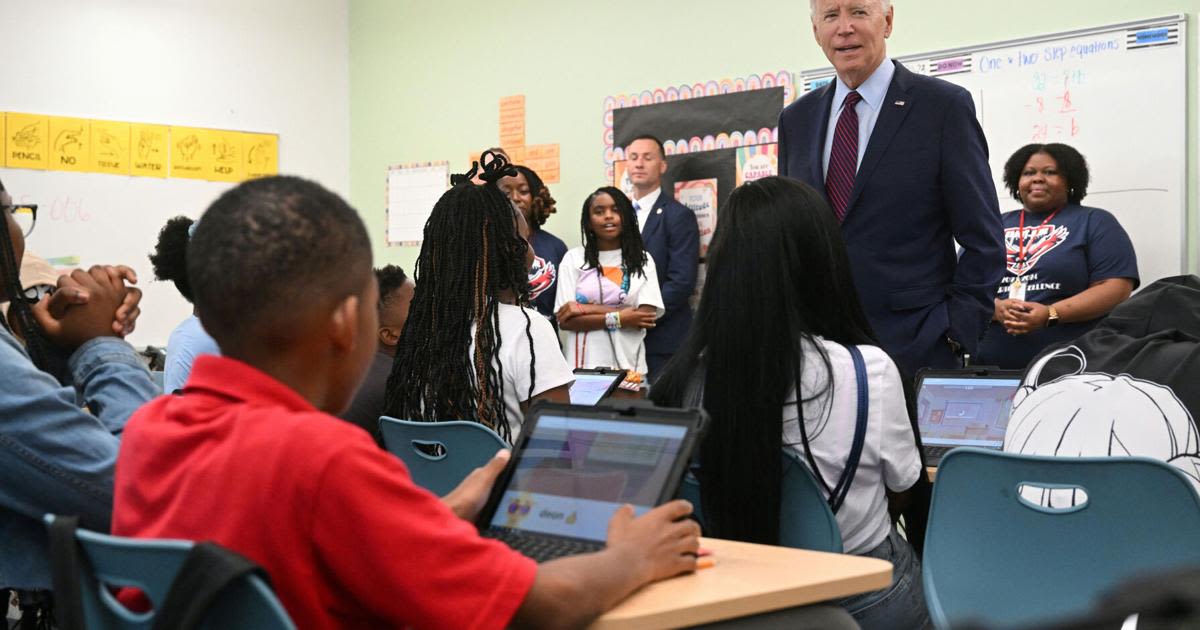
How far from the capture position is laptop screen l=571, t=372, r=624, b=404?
10.8 feet

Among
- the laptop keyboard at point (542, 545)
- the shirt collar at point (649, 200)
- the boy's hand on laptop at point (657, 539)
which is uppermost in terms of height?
the shirt collar at point (649, 200)

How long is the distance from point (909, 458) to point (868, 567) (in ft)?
2.26

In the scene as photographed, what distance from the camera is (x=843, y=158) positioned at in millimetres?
2865

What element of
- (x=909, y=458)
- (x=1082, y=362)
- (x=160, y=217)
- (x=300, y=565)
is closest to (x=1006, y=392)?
(x=1082, y=362)

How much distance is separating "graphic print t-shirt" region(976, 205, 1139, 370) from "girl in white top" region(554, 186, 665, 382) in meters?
1.75

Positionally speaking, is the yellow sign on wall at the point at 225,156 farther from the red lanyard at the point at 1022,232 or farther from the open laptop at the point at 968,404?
the open laptop at the point at 968,404

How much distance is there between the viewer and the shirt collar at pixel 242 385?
1.16 m

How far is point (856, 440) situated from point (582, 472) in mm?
667

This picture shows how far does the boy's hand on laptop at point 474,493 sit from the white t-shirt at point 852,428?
2.11 feet

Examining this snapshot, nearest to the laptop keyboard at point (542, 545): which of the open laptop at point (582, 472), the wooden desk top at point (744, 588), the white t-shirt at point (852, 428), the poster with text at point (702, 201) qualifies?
the open laptop at point (582, 472)

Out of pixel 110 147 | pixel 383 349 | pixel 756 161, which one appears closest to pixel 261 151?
pixel 110 147

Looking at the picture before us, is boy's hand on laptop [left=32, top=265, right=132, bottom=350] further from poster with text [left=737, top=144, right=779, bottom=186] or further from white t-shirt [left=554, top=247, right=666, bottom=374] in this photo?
poster with text [left=737, top=144, right=779, bottom=186]

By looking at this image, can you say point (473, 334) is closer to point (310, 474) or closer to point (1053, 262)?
point (310, 474)

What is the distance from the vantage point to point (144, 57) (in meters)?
7.14
